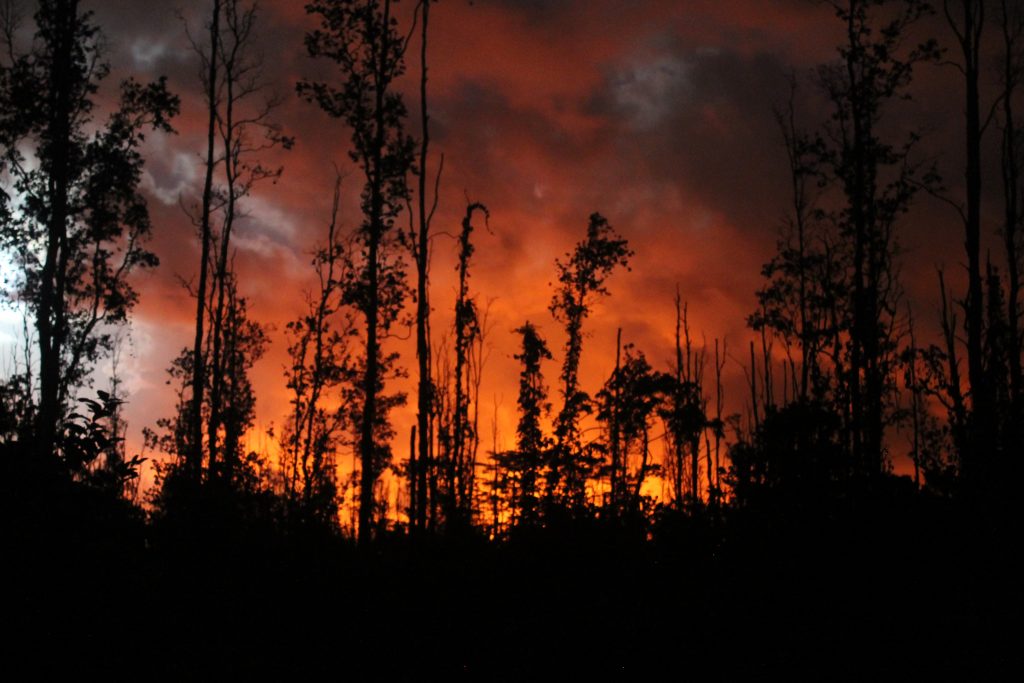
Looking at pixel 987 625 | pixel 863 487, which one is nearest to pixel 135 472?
pixel 987 625

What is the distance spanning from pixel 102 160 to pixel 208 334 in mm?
6215

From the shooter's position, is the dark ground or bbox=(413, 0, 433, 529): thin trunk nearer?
the dark ground

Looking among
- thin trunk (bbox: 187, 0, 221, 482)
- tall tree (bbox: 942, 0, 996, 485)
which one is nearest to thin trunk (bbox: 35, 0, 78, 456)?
thin trunk (bbox: 187, 0, 221, 482)

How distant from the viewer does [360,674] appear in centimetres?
792

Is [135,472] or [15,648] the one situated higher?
[135,472]

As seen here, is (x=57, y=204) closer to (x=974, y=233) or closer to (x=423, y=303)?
(x=423, y=303)

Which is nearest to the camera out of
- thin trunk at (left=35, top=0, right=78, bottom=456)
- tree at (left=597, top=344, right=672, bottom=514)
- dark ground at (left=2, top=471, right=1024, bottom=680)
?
dark ground at (left=2, top=471, right=1024, bottom=680)

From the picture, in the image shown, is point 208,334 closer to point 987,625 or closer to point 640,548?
point 640,548

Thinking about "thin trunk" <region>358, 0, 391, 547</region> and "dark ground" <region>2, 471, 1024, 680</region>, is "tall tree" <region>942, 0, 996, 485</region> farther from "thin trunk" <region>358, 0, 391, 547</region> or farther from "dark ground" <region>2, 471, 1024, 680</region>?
"thin trunk" <region>358, 0, 391, 547</region>

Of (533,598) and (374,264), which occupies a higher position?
(374,264)

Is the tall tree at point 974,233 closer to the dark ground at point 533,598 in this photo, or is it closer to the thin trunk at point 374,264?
the dark ground at point 533,598

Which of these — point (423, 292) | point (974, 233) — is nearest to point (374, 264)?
point (423, 292)

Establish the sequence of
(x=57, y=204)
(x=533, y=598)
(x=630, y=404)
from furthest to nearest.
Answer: (x=630, y=404), (x=57, y=204), (x=533, y=598)

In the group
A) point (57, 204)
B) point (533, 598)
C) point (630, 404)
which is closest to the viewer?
point (533, 598)
